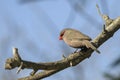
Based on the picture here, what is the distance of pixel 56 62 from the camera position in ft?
10.6

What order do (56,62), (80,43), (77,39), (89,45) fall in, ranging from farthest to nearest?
(77,39) → (80,43) → (89,45) → (56,62)

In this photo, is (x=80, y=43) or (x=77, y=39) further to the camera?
(x=77, y=39)

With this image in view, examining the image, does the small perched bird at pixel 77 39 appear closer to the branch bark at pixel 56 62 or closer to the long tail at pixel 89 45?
the long tail at pixel 89 45

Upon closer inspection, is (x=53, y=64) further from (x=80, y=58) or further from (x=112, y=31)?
(x=112, y=31)

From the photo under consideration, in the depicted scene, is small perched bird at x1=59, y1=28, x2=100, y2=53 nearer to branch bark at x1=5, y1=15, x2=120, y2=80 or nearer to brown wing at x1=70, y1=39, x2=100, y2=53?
brown wing at x1=70, y1=39, x2=100, y2=53

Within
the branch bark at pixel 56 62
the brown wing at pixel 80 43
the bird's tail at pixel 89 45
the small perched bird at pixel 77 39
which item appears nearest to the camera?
the branch bark at pixel 56 62

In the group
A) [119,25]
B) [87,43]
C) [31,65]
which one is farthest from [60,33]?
[31,65]

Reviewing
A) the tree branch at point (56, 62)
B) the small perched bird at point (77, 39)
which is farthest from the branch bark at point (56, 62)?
the small perched bird at point (77, 39)

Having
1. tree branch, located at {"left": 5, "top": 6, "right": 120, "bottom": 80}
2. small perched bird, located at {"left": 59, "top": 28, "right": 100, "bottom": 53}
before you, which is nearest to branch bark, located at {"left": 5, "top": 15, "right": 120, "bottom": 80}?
tree branch, located at {"left": 5, "top": 6, "right": 120, "bottom": 80}

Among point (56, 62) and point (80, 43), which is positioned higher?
point (56, 62)

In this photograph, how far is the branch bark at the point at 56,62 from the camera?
2.91 m

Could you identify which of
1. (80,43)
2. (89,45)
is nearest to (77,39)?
(80,43)

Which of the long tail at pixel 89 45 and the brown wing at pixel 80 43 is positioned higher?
the long tail at pixel 89 45

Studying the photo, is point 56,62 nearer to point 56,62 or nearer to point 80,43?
point 56,62
